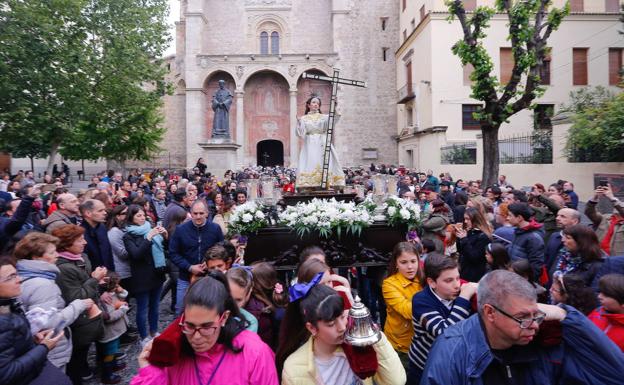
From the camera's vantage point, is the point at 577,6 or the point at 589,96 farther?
the point at 577,6

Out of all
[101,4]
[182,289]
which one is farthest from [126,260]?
[101,4]

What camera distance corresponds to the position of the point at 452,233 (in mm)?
6090

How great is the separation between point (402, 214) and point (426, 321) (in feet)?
A: 9.81

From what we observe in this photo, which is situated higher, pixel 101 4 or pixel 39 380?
pixel 101 4

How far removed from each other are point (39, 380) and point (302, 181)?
562cm

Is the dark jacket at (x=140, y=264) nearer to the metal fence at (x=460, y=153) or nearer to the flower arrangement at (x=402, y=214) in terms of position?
the flower arrangement at (x=402, y=214)

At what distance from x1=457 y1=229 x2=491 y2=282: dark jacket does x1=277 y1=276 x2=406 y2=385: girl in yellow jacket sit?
2.94 m

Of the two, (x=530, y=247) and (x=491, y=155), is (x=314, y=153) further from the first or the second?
(x=491, y=155)

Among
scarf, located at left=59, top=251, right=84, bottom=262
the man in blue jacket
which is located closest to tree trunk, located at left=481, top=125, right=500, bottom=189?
the man in blue jacket

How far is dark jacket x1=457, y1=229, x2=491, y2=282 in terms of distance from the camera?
5.15m

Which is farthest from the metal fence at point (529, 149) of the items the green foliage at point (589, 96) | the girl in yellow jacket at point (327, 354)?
the girl in yellow jacket at point (327, 354)

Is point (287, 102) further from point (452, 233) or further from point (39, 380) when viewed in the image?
point (39, 380)

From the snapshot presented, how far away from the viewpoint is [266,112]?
117 feet

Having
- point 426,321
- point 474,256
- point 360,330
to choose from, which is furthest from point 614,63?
point 360,330
